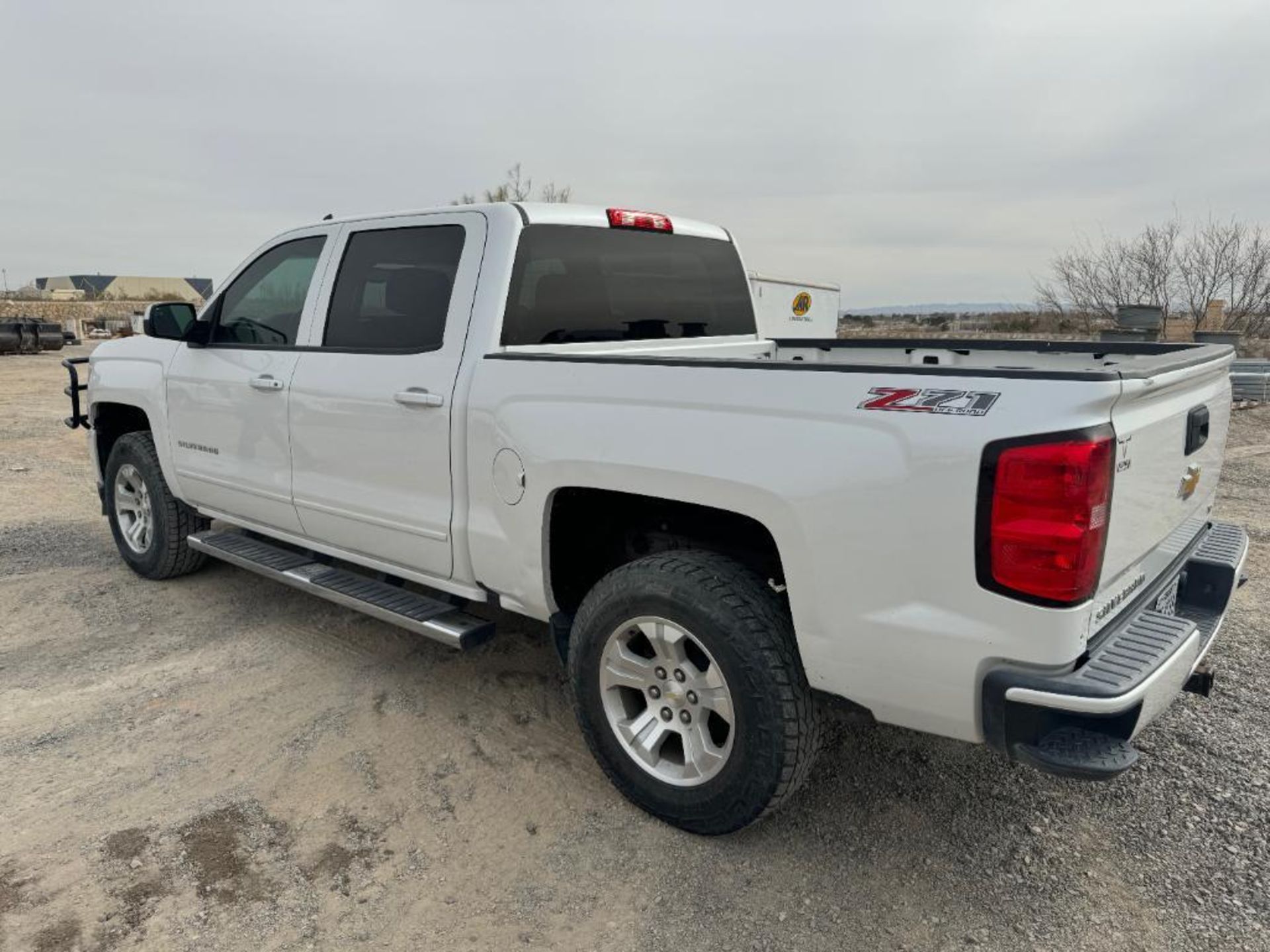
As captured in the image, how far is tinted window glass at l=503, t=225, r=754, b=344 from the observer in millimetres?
3441

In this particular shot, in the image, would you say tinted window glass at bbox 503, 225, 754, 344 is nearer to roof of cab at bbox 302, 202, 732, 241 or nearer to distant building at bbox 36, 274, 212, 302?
roof of cab at bbox 302, 202, 732, 241

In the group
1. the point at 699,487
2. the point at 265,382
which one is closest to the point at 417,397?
the point at 265,382

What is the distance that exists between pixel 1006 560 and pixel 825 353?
8.47 feet

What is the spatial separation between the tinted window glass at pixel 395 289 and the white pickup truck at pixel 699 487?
1 centimetres

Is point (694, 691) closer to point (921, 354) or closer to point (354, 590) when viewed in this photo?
point (354, 590)

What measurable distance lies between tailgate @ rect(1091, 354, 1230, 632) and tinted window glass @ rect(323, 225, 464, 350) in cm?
236

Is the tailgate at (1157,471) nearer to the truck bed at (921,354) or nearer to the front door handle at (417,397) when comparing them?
the truck bed at (921,354)

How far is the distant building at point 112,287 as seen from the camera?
231 feet

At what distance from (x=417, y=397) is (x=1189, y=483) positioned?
8.66 ft

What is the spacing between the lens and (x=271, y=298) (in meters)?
4.36

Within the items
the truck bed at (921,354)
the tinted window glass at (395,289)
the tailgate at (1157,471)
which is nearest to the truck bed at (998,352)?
the truck bed at (921,354)

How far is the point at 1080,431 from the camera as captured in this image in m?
2.00

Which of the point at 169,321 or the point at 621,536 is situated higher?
the point at 169,321

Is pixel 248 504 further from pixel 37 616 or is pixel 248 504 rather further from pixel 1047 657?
pixel 1047 657
